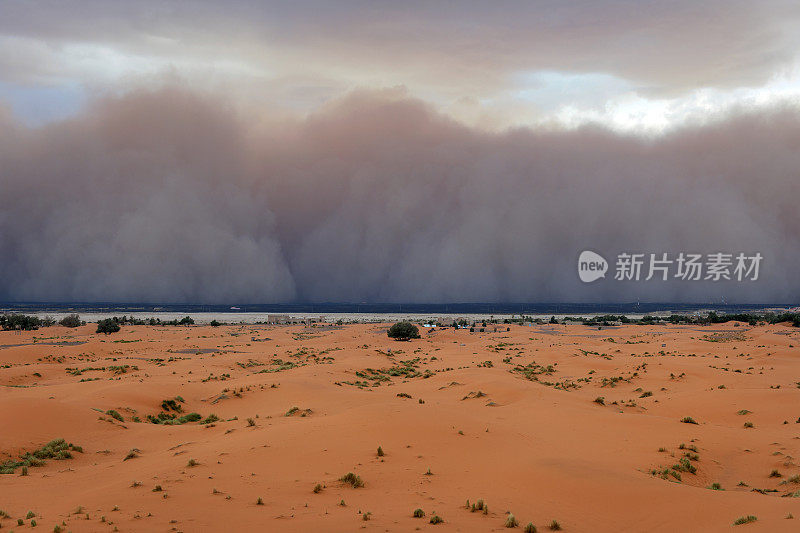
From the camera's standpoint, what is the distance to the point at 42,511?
1377 cm

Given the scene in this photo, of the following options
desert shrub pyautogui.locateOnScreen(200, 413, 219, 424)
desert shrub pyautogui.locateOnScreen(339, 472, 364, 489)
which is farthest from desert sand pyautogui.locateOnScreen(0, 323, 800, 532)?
desert shrub pyautogui.locateOnScreen(200, 413, 219, 424)

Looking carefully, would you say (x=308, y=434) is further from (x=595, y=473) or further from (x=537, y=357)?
(x=537, y=357)

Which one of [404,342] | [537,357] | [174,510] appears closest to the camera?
[174,510]

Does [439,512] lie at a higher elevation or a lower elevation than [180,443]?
higher

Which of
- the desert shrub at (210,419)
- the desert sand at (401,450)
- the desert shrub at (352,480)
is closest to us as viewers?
the desert sand at (401,450)

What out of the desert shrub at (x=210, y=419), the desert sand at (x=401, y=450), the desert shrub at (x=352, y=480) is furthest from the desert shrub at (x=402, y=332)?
the desert shrub at (x=352, y=480)

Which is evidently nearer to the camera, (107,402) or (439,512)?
(439,512)

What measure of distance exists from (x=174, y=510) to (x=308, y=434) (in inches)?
361

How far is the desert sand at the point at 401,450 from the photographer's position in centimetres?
1386

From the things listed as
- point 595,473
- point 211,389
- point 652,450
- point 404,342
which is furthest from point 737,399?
point 404,342

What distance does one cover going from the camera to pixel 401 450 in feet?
67.1

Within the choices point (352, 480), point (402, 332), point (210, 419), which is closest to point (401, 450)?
point (352, 480)

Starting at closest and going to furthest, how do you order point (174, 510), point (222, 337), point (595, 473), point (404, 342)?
point (174, 510), point (595, 473), point (404, 342), point (222, 337)

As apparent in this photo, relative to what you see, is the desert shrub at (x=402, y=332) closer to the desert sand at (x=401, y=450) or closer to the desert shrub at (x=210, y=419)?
the desert sand at (x=401, y=450)
